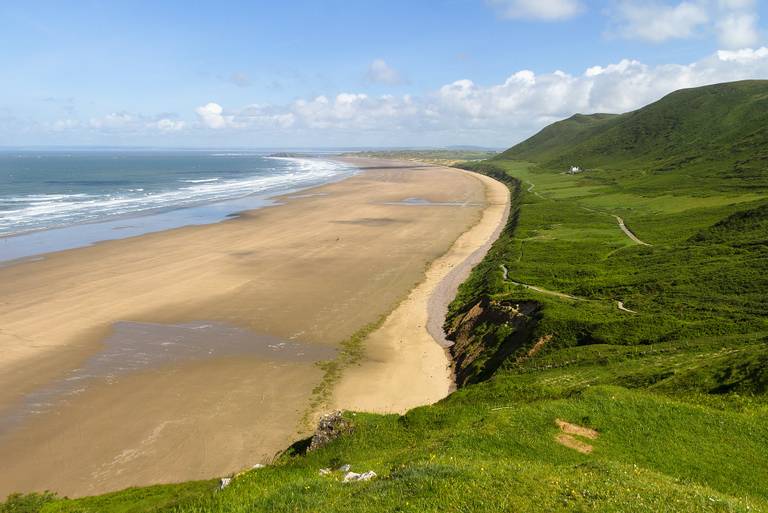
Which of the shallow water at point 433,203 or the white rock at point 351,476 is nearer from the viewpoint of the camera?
the white rock at point 351,476

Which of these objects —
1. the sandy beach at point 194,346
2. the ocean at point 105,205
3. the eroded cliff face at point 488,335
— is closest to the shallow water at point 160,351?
the sandy beach at point 194,346

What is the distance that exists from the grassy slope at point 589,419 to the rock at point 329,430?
57 centimetres

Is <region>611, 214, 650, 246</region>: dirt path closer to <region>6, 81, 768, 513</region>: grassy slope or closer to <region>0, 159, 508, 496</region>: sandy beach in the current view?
<region>6, 81, 768, 513</region>: grassy slope

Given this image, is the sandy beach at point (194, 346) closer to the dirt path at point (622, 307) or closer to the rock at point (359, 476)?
the rock at point (359, 476)

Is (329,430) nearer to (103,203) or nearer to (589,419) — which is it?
(589,419)

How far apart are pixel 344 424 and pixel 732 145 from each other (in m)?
156

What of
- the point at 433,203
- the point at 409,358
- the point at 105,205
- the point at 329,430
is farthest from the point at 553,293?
the point at 105,205

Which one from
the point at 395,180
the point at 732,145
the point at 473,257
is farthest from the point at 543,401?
the point at 395,180

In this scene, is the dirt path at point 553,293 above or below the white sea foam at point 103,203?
above

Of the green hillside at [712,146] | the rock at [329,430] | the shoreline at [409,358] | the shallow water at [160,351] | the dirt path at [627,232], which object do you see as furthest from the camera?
the green hillside at [712,146]

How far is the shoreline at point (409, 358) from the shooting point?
32188mm

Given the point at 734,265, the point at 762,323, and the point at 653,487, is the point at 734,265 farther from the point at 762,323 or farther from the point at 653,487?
the point at 653,487

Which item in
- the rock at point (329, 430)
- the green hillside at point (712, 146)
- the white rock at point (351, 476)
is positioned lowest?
the rock at point (329, 430)

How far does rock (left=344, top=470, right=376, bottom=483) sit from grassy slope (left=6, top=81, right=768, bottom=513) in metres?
0.68
